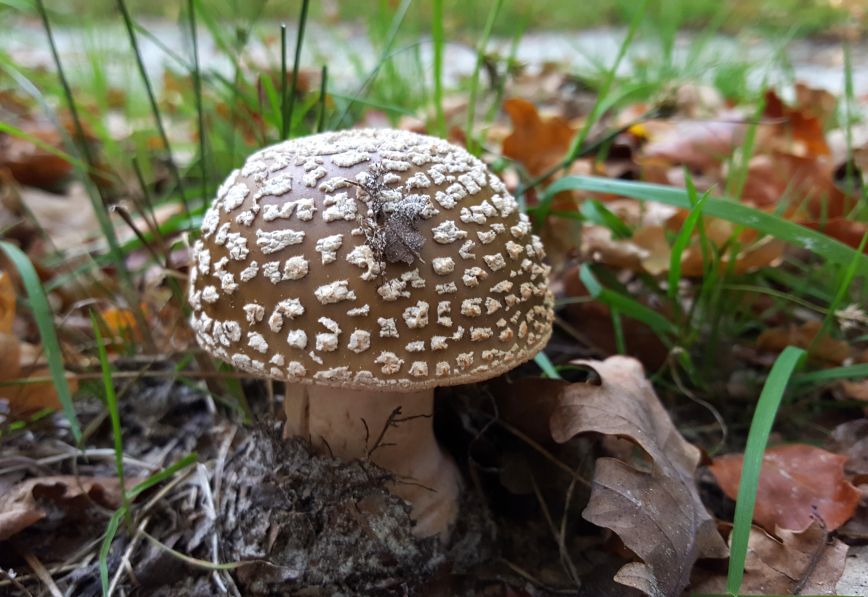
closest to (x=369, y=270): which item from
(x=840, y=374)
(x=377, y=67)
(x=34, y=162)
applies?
(x=377, y=67)

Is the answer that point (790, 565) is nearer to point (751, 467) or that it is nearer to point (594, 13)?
point (751, 467)

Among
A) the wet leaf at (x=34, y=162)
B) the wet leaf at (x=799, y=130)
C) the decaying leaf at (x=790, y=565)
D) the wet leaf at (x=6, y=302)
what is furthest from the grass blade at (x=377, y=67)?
the wet leaf at (x=34, y=162)

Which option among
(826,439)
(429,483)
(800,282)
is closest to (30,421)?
(429,483)

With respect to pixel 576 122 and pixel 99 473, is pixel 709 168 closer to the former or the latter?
pixel 576 122

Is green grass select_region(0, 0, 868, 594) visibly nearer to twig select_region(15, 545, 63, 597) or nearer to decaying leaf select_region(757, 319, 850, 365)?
Result: decaying leaf select_region(757, 319, 850, 365)

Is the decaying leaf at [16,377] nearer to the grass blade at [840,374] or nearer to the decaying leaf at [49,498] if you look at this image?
the decaying leaf at [49,498]

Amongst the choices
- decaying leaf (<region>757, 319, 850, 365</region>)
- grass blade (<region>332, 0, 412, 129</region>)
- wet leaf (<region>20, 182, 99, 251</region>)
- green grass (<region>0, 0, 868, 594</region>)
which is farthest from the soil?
wet leaf (<region>20, 182, 99, 251</region>)
